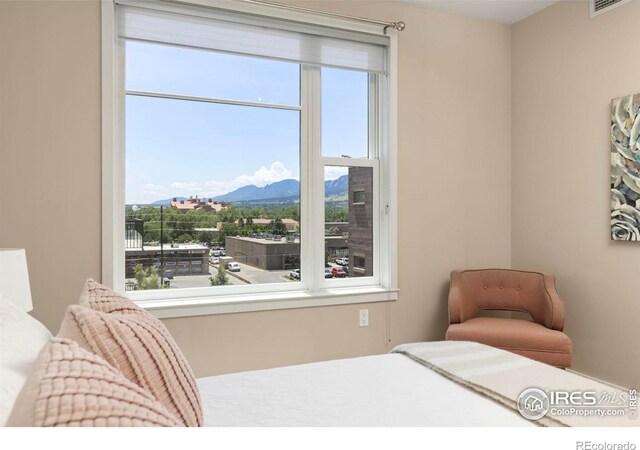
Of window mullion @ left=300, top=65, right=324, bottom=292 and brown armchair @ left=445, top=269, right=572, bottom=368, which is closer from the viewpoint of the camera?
brown armchair @ left=445, top=269, right=572, bottom=368

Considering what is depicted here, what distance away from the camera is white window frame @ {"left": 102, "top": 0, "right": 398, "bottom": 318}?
2467 millimetres

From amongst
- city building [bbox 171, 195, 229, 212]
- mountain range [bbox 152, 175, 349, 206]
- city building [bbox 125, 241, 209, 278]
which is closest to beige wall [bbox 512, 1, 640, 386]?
mountain range [bbox 152, 175, 349, 206]

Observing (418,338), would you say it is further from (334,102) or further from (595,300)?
(334,102)

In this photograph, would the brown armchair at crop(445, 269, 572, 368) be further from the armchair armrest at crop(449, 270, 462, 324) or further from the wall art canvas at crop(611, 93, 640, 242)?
the wall art canvas at crop(611, 93, 640, 242)

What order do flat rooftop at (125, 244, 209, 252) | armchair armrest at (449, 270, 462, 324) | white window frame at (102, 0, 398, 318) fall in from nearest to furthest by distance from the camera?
white window frame at (102, 0, 398, 318)
flat rooftop at (125, 244, 209, 252)
armchair armrest at (449, 270, 462, 324)

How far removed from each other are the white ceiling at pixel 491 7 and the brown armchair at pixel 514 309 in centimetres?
198

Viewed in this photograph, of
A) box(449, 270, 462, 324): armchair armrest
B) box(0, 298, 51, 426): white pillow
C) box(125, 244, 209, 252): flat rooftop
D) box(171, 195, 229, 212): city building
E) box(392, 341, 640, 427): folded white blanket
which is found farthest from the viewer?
box(449, 270, 462, 324): armchair armrest

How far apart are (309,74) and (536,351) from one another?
2.31 m

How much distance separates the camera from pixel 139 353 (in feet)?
3.03

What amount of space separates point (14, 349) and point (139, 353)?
0.88 feet

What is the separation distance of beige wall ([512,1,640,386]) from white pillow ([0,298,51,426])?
10.2 feet

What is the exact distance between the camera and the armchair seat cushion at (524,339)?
101 inches

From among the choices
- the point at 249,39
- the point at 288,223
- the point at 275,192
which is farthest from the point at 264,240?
the point at 249,39

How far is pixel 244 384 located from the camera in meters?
1.48
